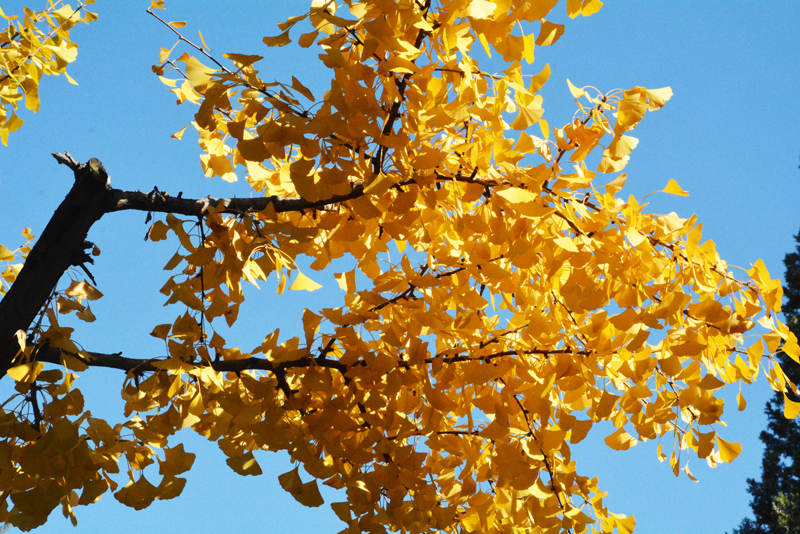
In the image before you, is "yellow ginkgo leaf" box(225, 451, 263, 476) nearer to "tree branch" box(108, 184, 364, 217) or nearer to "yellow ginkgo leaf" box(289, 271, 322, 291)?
"yellow ginkgo leaf" box(289, 271, 322, 291)

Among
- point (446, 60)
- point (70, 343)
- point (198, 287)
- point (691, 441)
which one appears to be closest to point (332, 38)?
point (446, 60)

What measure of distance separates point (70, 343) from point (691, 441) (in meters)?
1.72

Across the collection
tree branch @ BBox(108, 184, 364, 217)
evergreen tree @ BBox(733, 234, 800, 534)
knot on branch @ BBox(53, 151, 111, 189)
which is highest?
evergreen tree @ BBox(733, 234, 800, 534)

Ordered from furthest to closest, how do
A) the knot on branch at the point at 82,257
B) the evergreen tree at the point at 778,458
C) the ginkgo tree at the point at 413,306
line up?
the evergreen tree at the point at 778,458
the knot on branch at the point at 82,257
the ginkgo tree at the point at 413,306

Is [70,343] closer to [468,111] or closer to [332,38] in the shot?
[332,38]

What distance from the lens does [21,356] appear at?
1688mm

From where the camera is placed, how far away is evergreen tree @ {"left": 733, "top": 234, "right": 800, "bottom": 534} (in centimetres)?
841

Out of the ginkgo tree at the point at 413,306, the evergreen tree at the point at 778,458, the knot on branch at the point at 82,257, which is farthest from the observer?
the evergreen tree at the point at 778,458

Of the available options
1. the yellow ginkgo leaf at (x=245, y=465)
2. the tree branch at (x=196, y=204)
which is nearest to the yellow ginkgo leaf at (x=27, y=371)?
the tree branch at (x=196, y=204)

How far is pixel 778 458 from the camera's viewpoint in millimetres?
8727

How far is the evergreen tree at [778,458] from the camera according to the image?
841 cm

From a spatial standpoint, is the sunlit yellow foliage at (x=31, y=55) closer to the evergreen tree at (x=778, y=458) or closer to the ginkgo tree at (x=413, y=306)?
the ginkgo tree at (x=413, y=306)

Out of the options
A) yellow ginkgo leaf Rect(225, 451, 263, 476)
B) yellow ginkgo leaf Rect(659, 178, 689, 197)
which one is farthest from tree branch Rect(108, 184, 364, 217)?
yellow ginkgo leaf Rect(659, 178, 689, 197)

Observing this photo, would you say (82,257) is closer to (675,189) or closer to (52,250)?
(52,250)
